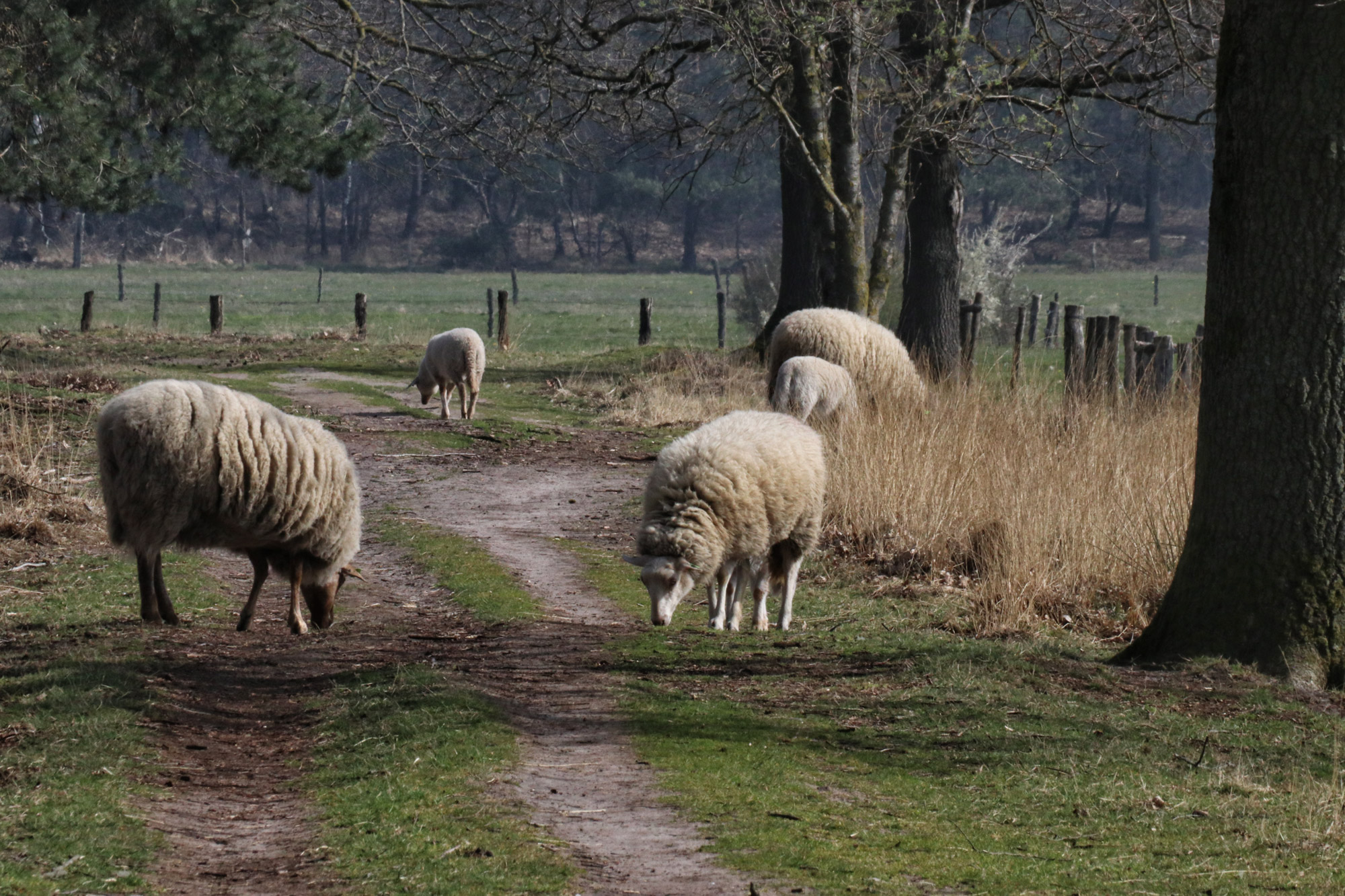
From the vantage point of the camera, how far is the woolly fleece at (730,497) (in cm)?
977

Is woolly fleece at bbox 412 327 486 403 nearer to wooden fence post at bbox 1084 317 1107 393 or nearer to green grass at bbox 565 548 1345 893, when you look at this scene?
wooden fence post at bbox 1084 317 1107 393

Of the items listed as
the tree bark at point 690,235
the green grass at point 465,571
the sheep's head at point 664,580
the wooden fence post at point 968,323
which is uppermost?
the tree bark at point 690,235

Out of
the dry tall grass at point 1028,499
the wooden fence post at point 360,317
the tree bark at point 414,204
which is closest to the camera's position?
the dry tall grass at point 1028,499

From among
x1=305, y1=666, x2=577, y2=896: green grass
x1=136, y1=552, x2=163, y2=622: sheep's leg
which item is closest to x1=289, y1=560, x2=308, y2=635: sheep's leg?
x1=136, y1=552, x2=163, y2=622: sheep's leg

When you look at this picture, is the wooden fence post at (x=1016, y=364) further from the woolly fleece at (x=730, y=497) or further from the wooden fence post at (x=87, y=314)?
the wooden fence post at (x=87, y=314)

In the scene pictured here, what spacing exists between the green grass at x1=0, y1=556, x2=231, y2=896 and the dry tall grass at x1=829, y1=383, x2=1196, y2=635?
18.6 ft

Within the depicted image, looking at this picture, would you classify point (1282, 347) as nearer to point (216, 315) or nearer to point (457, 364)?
point (457, 364)

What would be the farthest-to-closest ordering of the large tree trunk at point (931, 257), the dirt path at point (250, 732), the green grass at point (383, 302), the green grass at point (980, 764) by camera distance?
the green grass at point (383, 302), the large tree trunk at point (931, 257), the dirt path at point (250, 732), the green grass at point (980, 764)

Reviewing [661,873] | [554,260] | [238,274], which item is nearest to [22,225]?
[238,274]

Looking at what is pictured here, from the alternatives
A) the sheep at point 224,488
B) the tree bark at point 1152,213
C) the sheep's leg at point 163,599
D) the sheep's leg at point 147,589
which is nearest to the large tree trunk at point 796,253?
the sheep at point 224,488

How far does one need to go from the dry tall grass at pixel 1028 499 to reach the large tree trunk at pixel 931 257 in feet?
25.9

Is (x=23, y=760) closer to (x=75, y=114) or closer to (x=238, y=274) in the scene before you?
(x=75, y=114)

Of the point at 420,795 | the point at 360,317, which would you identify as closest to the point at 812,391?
the point at 420,795

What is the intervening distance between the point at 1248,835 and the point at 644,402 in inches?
698
